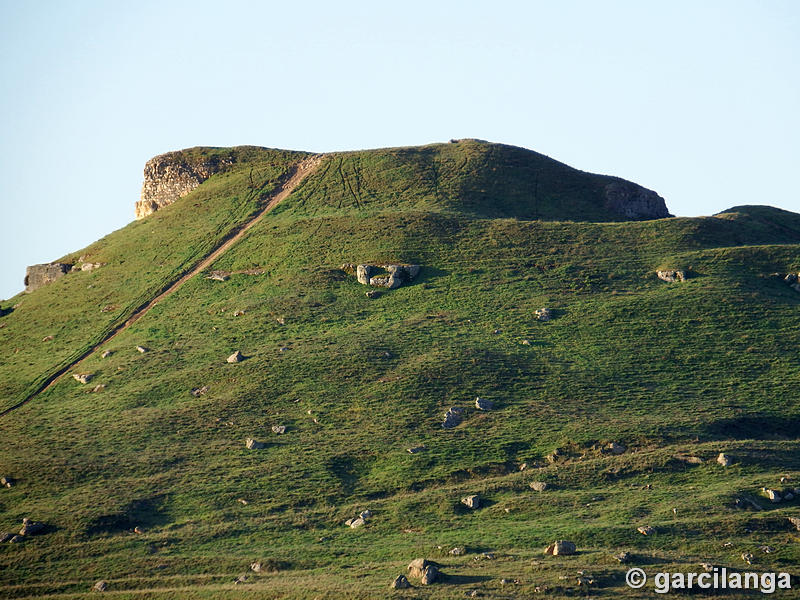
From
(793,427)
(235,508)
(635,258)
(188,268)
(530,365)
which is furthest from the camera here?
(188,268)

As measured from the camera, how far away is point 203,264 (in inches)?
3029

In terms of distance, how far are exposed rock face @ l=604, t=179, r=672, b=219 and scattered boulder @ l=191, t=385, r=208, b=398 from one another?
152 ft

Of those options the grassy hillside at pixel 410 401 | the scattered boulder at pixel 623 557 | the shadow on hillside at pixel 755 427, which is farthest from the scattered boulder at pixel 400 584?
the shadow on hillside at pixel 755 427

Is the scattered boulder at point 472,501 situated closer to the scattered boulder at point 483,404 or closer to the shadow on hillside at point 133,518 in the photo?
the scattered boulder at point 483,404

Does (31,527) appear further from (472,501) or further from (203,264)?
(203,264)

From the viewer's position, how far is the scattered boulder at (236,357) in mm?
60716

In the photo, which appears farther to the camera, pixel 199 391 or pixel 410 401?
pixel 199 391

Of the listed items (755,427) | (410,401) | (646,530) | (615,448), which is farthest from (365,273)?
(646,530)

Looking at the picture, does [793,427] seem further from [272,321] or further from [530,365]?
[272,321]

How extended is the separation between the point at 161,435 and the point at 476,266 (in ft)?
99.1

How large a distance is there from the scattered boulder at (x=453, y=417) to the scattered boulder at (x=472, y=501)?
722 centimetres

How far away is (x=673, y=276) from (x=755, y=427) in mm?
18803

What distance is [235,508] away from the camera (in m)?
46.6

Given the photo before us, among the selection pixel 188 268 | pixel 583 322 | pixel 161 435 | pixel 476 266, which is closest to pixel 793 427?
pixel 583 322
